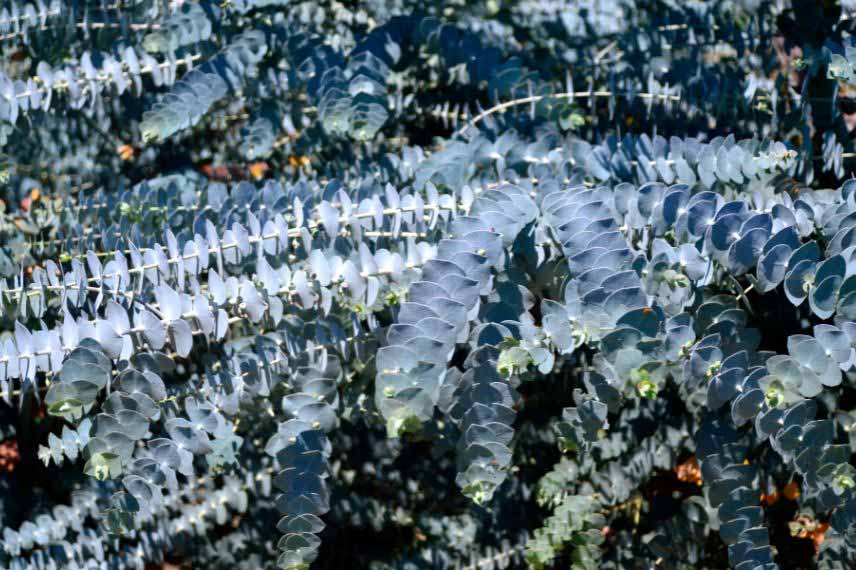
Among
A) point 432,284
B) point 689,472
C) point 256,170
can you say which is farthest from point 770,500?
point 256,170

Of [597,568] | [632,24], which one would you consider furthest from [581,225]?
[632,24]

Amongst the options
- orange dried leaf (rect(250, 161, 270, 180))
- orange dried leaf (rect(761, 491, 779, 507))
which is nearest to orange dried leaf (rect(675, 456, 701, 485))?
orange dried leaf (rect(761, 491, 779, 507))

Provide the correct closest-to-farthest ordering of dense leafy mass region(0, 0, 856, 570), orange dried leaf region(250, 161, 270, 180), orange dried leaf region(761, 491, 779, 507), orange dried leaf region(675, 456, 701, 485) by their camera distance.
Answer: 1. dense leafy mass region(0, 0, 856, 570)
2. orange dried leaf region(761, 491, 779, 507)
3. orange dried leaf region(675, 456, 701, 485)
4. orange dried leaf region(250, 161, 270, 180)

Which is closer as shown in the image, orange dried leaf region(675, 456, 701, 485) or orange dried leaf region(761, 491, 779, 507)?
orange dried leaf region(761, 491, 779, 507)

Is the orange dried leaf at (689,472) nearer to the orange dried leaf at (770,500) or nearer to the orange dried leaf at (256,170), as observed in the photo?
the orange dried leaf at (770,500)

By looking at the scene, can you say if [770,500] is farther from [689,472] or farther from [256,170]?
[256,170]

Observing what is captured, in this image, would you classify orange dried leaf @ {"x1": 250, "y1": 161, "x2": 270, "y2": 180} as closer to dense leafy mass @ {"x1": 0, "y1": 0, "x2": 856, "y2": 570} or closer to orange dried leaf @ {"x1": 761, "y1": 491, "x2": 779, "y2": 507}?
dense leafy mass @ {"x1": 0, "y1": 0, "x2": 856, "y2": 570}

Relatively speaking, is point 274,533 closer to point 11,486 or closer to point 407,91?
point 11,486

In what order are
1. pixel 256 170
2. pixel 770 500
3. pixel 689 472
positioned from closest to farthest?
pixel 770 500
pixel 689 472
pixel 256 170
